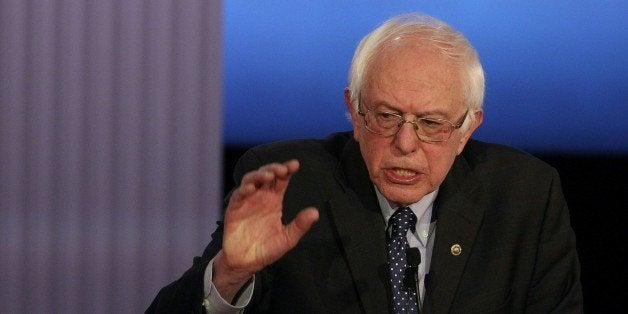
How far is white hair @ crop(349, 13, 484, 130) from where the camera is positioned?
7.19 feet

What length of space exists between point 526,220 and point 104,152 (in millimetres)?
1876

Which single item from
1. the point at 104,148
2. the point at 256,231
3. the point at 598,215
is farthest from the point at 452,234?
the point at 598,215

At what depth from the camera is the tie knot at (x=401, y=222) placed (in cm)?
225

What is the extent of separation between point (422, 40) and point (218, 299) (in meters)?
0.65

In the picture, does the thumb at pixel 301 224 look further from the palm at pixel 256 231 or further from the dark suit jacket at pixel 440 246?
the dark suit jacket at pixel 440 246

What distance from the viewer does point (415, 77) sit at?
2.16 metres

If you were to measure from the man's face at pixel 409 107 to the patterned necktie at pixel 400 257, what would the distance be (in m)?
0.07

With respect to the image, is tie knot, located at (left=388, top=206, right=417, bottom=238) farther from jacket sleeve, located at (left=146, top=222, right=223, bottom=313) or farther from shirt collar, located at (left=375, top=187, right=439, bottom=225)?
jacket sleeve, located at (left=146, top=222, right=223, bottom=313)

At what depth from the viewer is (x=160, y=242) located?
3.83 m

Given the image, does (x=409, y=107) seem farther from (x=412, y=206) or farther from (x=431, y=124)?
(x=412, y=206)

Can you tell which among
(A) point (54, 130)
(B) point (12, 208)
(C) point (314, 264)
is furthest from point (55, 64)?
(C) point (314, 264)

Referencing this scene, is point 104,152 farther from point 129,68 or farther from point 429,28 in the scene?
point 429,28

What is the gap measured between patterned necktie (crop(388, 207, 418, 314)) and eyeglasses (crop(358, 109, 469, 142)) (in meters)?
0.18

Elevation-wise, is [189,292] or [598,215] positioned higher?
[189,292]
